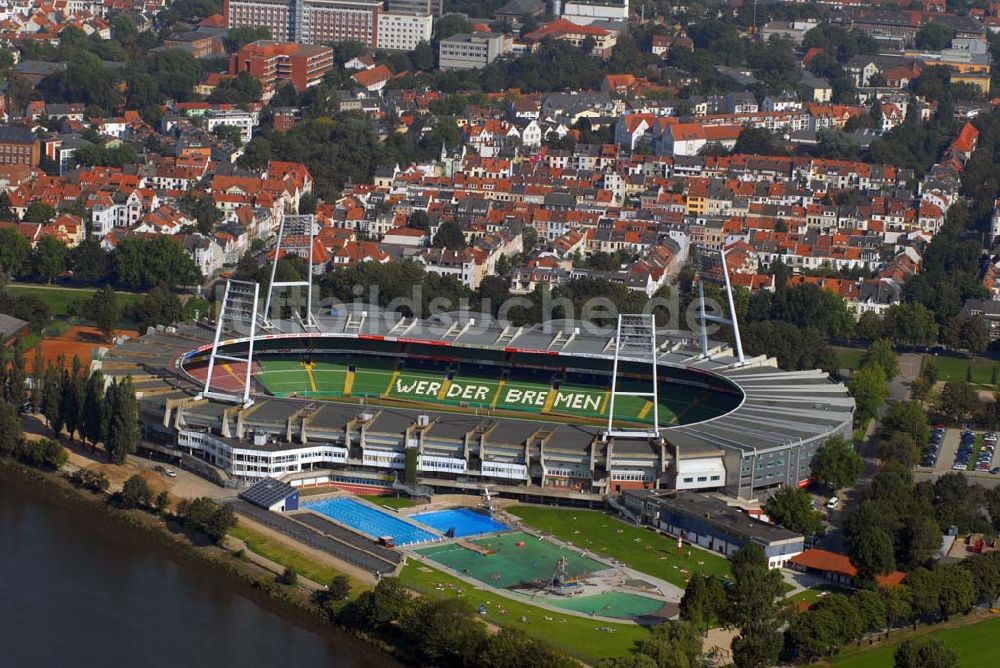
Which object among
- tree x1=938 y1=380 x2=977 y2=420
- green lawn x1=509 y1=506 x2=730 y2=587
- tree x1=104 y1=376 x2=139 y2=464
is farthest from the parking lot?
tree x1=104 y1=376 x2=139 y2=464

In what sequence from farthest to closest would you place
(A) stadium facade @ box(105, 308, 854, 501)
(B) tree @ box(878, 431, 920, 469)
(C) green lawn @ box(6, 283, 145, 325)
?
(C) green lawn @ box(6, 283, 145, 325)
(B) tree @ box(878, 431, 920, 469)
(A) stadium facade @ box(105, 308, 854, 501)

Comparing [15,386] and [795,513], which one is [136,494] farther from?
[795,513]

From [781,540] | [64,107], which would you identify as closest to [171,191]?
[64,107]

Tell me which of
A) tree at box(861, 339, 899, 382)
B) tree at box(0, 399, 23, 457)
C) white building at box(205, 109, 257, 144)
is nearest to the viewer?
tree at box(0, 399, 23, 457)

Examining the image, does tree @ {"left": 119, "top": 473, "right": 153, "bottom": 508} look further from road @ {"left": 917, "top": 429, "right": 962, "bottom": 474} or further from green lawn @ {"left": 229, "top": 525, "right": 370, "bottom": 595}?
road @ {"left": 917, "top": 429, "right": 962, "bottom": 474}

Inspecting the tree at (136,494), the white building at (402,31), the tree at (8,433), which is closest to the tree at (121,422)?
the tree at (8,433)

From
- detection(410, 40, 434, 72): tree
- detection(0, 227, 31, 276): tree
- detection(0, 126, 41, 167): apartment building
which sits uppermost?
detection(410, 40, 434, 72): tree

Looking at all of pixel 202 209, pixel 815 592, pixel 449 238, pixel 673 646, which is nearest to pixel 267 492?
pixel 815 592
